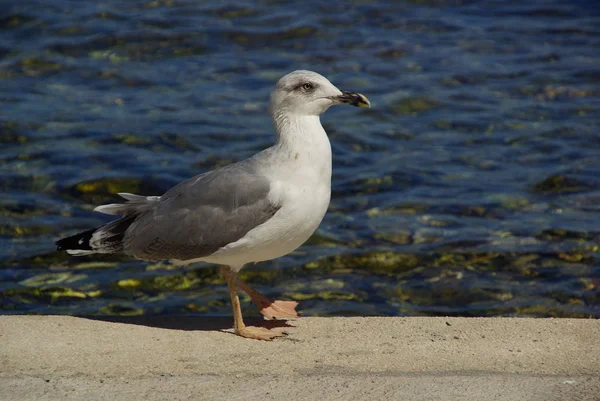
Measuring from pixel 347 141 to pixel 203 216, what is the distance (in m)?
4.71

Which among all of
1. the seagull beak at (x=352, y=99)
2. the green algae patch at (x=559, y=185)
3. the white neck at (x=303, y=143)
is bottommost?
the green algae patch at (x=559, y=185)

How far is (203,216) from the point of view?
588 centimetres

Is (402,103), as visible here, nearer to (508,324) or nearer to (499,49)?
(499,49)

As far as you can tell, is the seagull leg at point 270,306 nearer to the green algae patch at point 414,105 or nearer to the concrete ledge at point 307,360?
the concrete ledge at point 307,360

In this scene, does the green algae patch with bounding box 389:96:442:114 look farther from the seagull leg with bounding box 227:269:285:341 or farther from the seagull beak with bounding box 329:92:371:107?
the seagull leg with bounding box 227:269:285:341

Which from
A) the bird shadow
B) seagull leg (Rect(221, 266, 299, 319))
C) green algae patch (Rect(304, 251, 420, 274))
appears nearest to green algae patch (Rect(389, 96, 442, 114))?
green algae patch (Rect(304, 251, 420, 274))

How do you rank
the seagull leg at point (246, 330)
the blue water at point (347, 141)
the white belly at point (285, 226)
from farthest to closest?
the blue water at point (347, 141)
the seagull leg at point (246, 330)
the white belly at point (285, 226)

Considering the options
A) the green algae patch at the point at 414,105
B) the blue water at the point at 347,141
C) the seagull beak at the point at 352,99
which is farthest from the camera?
the green algae patch at the point at 414,105

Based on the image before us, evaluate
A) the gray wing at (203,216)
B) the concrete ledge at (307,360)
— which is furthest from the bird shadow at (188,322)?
the gray wing at (203,216)

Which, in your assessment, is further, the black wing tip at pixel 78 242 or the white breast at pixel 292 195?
the black wing tip at pixel 78 242

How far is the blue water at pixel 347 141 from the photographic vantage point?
7672mm

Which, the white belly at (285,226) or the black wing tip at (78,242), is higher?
the white belly at (285,226)

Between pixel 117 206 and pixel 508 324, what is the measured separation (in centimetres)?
247

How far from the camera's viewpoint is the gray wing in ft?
18.9
